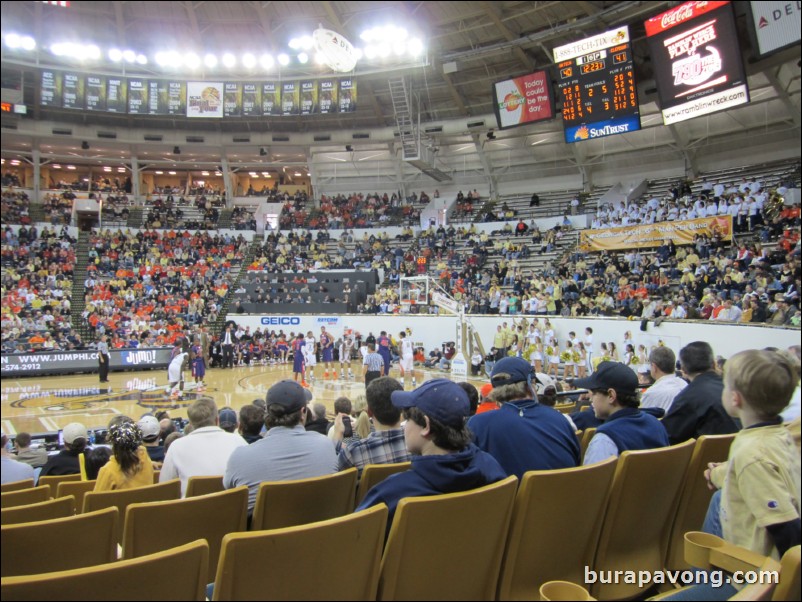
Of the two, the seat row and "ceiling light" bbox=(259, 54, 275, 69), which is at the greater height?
"ceiling light" bbox=(259, 54, 275, 69)

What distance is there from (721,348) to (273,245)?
22.0m

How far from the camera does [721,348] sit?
12570 mm

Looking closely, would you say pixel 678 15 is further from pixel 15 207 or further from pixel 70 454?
pixel 15 207

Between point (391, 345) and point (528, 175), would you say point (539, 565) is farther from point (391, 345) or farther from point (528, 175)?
point (528, 175)

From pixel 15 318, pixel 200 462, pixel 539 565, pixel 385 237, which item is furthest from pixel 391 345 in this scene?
pixel 539 565

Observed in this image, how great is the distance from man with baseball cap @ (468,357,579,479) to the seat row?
0.41 meters

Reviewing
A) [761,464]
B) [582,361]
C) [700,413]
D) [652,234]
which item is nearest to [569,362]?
[582,361]

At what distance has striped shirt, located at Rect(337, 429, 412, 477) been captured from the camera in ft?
10.6

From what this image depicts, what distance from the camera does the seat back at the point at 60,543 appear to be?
6.55 feet

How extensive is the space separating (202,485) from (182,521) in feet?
2.48

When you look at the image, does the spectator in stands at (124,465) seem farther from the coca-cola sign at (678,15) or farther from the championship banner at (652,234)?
the coca-cola sign at (678,15)

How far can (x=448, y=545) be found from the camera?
6.36ft

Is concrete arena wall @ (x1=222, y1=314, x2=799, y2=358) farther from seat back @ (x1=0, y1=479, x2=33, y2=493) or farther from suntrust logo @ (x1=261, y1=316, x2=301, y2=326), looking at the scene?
seat back @ (x1=0, y1=479, x2=33, y2=493)

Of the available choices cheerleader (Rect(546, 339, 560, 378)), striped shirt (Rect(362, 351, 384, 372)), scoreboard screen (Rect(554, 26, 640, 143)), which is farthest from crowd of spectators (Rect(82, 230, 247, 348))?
scoreboard screen (Rect(554, 26, 640, 143))
